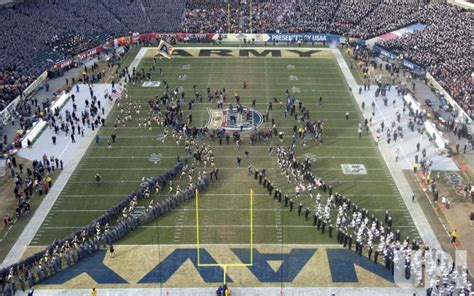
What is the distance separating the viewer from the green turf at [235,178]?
83.5ft

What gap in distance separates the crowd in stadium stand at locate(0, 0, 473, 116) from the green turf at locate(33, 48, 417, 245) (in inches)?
364

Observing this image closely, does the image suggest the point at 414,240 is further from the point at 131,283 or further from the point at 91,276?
the point at 91,276

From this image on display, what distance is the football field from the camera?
25.5m

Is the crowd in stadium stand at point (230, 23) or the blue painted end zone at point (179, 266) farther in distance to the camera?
the crowd in stadium stand at point (230, 23)

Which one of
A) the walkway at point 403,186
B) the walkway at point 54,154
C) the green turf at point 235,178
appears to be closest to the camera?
the walkway at point 54,154

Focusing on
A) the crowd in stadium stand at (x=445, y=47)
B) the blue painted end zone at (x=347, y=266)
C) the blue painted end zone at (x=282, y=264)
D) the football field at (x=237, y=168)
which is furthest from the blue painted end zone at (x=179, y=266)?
the crowd in stadium stand at (x=445, y=47)

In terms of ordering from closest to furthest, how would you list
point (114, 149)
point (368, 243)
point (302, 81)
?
point (368, 243) → point (114, 149) → point (302, 81)

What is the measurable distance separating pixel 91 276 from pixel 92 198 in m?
6.22

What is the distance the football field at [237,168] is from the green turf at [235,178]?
0.15 ft

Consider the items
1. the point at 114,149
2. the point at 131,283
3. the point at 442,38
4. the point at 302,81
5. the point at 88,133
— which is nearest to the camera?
the point at 131,283

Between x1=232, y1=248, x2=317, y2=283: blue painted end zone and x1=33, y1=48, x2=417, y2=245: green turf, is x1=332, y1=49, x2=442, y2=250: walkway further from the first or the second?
x1=232, y1=248, x2=317, y2=283: blue painted end zone

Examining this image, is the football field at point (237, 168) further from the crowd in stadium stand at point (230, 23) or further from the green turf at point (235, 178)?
the crowd in stadium stand at point (230, 23)

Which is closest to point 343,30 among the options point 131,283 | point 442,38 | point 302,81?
point 442,38

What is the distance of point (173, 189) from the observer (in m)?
28.8
